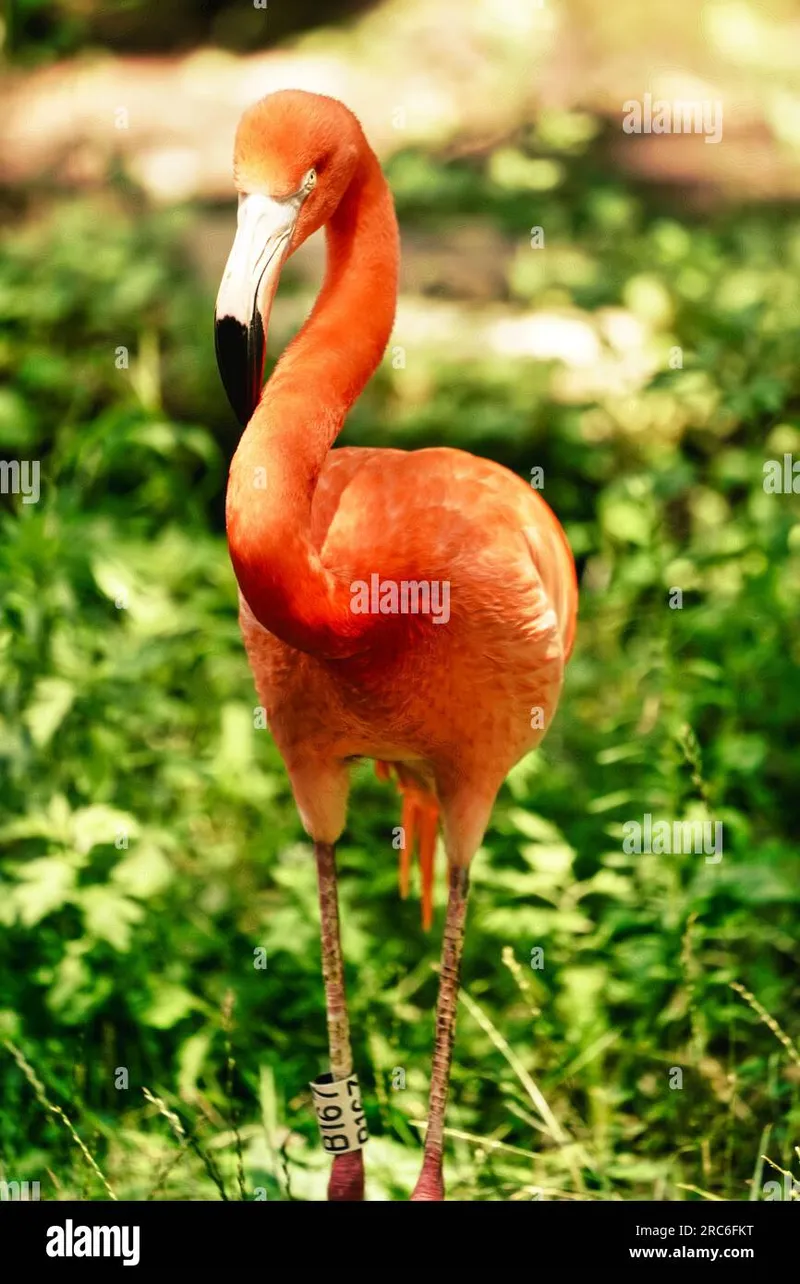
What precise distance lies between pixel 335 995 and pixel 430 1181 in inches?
13.2

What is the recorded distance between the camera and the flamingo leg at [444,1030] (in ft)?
8.43

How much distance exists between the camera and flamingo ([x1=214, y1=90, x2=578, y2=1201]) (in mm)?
2131

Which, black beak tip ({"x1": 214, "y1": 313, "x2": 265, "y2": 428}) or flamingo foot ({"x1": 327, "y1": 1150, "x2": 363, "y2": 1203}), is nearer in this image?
black beak tip ({"x1": 214, "y1": 313, "x2": 265, "y2": 428})

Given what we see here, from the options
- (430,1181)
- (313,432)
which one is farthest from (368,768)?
(313,432)

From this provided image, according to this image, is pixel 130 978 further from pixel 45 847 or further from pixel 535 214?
pixel 535 214

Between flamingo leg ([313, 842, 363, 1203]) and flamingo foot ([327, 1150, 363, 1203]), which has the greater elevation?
flamingo leg ([313, 842, 363, 1203])

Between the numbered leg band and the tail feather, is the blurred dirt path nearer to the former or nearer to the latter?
the tail feather

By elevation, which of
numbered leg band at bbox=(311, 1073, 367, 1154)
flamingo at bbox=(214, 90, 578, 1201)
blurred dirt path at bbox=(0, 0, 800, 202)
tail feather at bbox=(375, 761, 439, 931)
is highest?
blurred dirt path at bbox=(0, 0, 800, 202)

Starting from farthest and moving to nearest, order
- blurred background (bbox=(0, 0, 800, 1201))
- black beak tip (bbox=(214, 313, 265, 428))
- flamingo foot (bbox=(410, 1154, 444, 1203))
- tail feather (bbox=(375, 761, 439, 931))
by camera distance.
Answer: blurred background (bbox=(0, 0, 800, 1201)) < tail feather (bbox=(375, 761, 439, 931)) < flamingo foot (bbox=(410, 1154, 444, 1203)) < black beak tip (bbox=(214, 313, 265, 428))

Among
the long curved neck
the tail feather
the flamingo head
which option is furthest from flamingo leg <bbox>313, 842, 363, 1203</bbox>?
the flamingo head

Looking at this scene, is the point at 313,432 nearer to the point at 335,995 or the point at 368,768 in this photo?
the point at 335,995

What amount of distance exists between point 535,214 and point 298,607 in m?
4.02

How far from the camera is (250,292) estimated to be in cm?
209
